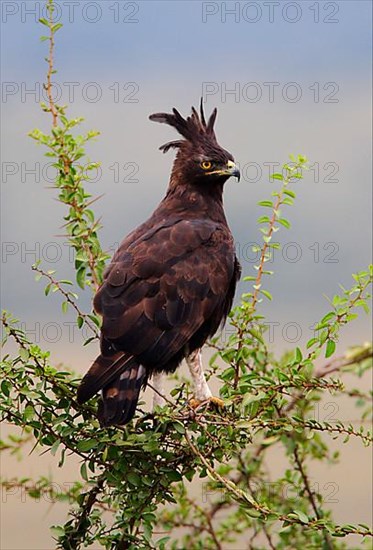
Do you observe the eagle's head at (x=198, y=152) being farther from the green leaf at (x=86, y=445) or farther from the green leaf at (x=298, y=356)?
the green leaf at (x=86, y=445)

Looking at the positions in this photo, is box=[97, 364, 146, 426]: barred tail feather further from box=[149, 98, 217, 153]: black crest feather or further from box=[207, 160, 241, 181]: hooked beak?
box=[149, 98, 217, 153]: black crest feather

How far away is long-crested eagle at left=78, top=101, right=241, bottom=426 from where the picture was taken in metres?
4.79

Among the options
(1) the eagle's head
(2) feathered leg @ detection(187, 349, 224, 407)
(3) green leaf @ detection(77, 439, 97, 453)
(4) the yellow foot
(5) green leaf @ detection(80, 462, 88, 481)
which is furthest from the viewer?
(1) the eagle's head

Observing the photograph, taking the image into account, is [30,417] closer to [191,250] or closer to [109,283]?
[109,283]

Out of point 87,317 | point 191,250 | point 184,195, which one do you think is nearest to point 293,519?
point 87,317

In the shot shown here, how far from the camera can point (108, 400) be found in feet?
14.4

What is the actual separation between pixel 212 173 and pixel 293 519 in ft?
8.19

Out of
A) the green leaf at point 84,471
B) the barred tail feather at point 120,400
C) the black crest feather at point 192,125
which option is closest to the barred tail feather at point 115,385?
the barred tail feather at point 120,400

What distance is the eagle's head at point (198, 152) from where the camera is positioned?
19.9 ft

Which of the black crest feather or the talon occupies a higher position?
the black crest feather

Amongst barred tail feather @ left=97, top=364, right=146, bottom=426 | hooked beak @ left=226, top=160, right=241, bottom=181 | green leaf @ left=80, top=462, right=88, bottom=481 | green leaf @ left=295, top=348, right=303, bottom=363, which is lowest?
green leaf @ left=80, top=462, right=88, bottom=481

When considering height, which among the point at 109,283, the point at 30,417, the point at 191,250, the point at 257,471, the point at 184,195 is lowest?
the point at 30,417

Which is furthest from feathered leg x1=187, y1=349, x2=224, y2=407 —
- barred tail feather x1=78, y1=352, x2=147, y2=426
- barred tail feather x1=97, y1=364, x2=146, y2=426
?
barred tail feather x1=97, y1=364, x2=146, y2=426

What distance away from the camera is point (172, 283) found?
5301 mm
